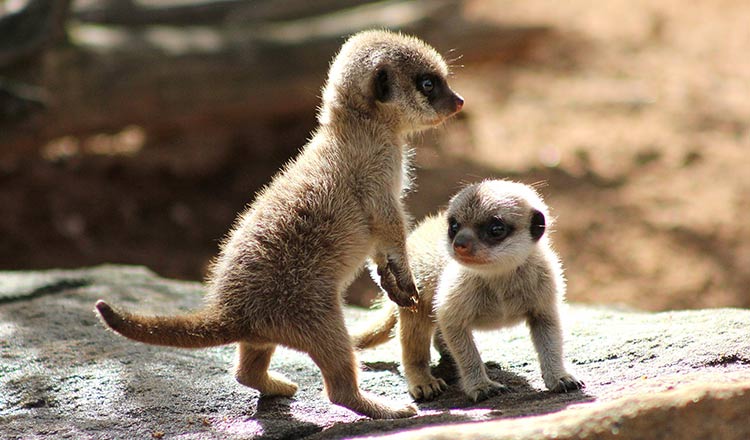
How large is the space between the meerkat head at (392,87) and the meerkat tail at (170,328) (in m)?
1.26

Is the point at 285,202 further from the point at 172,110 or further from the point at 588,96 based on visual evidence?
the point at 588,96

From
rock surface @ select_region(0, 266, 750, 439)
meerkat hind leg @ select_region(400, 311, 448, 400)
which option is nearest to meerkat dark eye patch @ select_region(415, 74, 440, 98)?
meerkat hind leg @ select_region(400, 311, 448, 400)

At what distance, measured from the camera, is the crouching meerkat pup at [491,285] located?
3.86 meters

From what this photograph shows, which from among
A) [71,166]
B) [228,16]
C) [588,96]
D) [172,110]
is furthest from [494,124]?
[71,166]

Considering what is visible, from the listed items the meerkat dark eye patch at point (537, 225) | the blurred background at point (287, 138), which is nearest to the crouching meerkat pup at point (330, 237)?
the meerkat dark eye patch at point (537, 225)

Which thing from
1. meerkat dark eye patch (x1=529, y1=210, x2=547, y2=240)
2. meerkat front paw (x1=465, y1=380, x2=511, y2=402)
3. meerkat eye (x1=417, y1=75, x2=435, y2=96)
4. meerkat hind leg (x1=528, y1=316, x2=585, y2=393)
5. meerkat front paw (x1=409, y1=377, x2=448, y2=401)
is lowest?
meerkat front paw (x1=409, y1=377, x2=448, y2=401)

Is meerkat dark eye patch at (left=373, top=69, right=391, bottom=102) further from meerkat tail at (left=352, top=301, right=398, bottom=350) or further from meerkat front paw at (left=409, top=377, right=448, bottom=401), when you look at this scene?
meerkat front paw at (left=409, top=377, right=448, bottom=401)

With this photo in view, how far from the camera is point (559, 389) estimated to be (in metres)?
3.72

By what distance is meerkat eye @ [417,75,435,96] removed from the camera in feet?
14.0

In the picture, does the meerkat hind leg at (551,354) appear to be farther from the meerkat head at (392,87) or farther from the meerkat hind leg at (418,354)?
the meerkat head at (392,87)

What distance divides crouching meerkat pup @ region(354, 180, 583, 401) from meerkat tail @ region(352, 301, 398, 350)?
411 mm

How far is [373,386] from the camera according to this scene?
4.32m

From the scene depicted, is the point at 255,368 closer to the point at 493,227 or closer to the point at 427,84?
the point at 493,227

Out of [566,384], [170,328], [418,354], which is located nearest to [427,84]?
[418,354]
